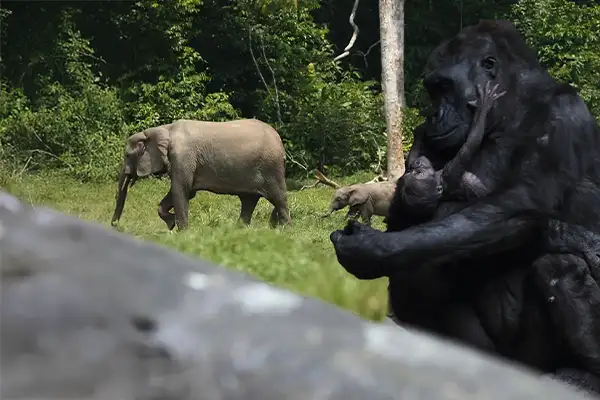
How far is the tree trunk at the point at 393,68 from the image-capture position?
11.6 meters

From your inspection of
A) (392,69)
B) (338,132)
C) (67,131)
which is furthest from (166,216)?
(338,132)

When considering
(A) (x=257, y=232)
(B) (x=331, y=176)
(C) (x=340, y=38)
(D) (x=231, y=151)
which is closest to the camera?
(A) (x=257, y=232)

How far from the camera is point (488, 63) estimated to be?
2.93m

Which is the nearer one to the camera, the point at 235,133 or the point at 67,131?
the point at 235,133

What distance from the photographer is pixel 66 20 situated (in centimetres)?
1709

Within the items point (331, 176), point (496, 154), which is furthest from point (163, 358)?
point (331, 176)

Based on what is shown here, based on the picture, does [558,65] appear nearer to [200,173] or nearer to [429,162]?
[200,173]

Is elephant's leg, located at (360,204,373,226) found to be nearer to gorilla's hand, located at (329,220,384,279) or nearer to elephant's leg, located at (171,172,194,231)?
elephant's leg, located at (171,172,194,231)

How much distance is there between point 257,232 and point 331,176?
7457 mm

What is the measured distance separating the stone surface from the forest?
11.2 m

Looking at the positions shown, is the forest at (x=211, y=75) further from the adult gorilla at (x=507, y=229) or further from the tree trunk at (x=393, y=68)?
the adult gorilla at (x=507, y=229)

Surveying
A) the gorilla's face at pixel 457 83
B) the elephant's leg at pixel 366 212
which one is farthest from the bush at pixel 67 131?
the gorilla's face at pixel 457 83

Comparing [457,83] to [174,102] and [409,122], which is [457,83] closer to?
[409,122]

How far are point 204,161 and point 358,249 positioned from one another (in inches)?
274
